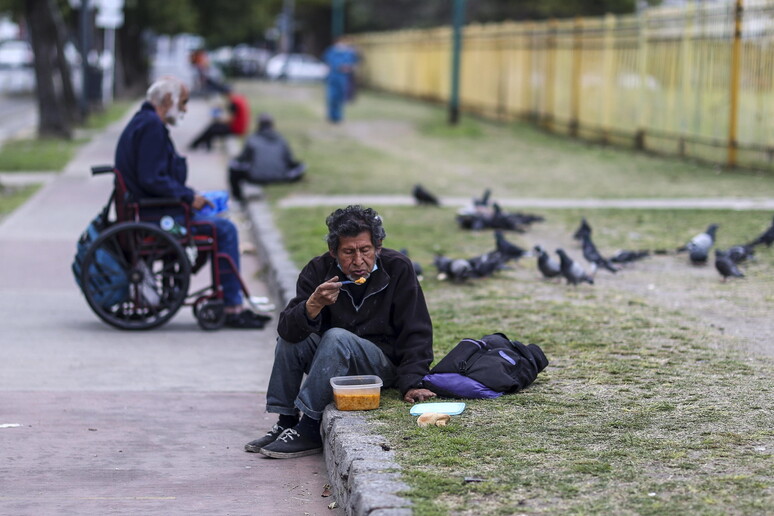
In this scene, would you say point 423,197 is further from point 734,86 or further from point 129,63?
point 129,63

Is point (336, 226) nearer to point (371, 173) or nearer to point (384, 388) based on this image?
point (384, 388)

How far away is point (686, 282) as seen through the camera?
8.99 metres

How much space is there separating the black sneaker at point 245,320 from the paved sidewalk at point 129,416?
6 centimetres

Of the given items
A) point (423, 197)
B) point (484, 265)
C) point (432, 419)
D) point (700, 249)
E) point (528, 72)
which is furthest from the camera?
point (528, 72)

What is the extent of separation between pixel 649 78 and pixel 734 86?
10.4 feet

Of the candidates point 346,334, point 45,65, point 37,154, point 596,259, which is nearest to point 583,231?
point 596,259

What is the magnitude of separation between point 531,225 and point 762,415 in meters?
6.83

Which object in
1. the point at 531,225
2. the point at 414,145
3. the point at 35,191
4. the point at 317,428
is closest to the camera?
the point at 317,428

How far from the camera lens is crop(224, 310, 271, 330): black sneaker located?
27.3ft

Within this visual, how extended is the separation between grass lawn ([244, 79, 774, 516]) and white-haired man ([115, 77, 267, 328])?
4.75 feet

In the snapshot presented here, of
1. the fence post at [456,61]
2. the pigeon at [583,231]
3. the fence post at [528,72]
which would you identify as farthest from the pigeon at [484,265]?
the fence post at [528,72]

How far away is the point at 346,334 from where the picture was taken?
217 inches

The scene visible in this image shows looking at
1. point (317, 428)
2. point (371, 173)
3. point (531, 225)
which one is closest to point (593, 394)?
point (317, 428)

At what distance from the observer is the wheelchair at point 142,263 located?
25.9 ft
